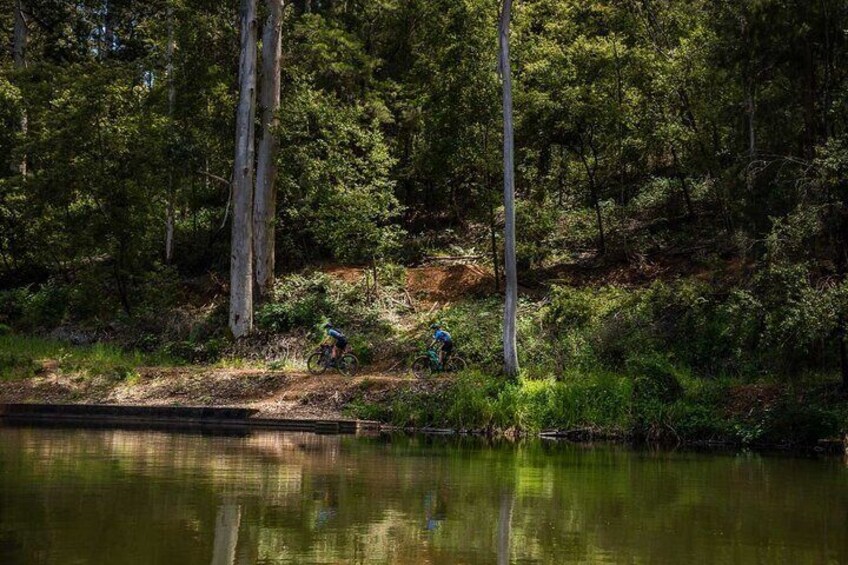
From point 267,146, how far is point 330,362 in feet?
28.3

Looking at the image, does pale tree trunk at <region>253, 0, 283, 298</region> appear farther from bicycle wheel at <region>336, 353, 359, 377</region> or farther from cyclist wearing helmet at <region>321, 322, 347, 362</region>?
bicycle wheel at <region>336, 353, 359, 377</region>

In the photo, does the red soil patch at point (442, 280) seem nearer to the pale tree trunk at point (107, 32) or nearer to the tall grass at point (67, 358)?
the tall grass at point (67, 358)

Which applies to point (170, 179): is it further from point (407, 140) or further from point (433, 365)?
point (433, 365)

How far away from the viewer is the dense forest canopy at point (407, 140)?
29.6 meters

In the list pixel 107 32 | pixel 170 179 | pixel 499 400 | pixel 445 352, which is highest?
pixel 107 32

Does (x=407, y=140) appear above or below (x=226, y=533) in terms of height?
above

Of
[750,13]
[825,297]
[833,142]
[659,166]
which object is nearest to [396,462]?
[825,297]

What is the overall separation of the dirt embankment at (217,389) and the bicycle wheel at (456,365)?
3.85 ft

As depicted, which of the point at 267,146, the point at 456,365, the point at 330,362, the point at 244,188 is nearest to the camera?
the point at 456,365

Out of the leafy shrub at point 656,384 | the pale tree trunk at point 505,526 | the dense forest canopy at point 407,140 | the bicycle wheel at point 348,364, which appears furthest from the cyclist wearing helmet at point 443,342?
the pale tree trunk at point 505,526

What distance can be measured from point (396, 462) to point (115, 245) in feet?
58.2

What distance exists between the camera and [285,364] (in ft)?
89.1

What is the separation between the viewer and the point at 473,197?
3253cm

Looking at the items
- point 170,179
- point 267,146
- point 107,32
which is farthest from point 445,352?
point 107,32
